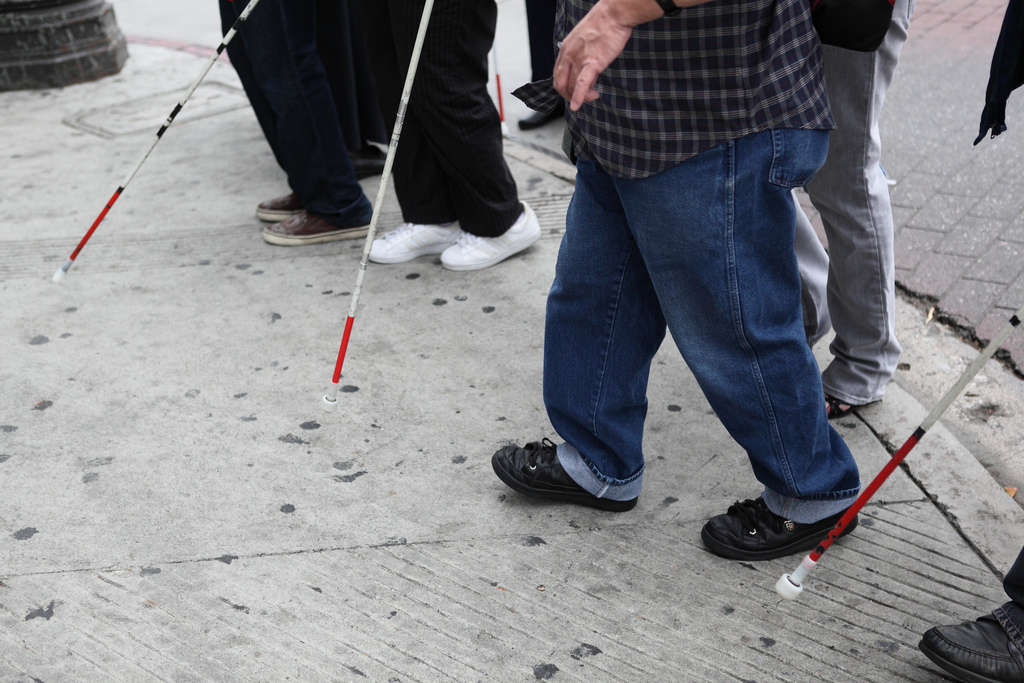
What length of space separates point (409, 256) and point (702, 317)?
1.90m

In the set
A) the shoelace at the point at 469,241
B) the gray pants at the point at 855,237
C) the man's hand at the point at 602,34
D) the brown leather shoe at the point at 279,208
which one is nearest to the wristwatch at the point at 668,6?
the man's hand at the point at 602,34

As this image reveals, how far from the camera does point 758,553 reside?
2.10 meters

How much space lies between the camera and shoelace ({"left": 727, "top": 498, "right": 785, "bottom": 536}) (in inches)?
82.9

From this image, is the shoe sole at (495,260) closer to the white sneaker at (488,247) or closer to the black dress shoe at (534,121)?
the white sneaker at (488,247)

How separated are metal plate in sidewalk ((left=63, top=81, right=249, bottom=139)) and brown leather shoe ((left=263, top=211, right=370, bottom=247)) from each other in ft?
6.14

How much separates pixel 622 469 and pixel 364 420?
2.67 feet

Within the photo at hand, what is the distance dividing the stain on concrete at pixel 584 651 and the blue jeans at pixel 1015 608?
2.50 feet

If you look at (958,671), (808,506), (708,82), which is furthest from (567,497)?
(708,82)

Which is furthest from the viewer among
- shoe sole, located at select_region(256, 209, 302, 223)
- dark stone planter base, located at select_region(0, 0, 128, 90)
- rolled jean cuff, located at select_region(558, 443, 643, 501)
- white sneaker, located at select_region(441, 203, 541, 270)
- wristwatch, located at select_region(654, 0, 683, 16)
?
dark stone planter base, located at select_region(0, 0, 128, 90)

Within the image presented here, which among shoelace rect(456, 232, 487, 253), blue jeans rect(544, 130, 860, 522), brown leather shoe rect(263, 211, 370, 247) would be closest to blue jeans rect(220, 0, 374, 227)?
brown leather shoe rect(263, 211, 370, 247)

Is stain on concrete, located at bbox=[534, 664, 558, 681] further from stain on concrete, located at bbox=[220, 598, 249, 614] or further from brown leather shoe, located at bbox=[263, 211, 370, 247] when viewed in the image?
brown leather shoe, located at bbox=[263, 211, 370, 247]

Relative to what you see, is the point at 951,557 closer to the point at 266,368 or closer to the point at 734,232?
the point at 734,232

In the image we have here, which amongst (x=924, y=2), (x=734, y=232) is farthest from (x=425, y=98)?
(x=924, y=2)

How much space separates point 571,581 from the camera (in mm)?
2072
